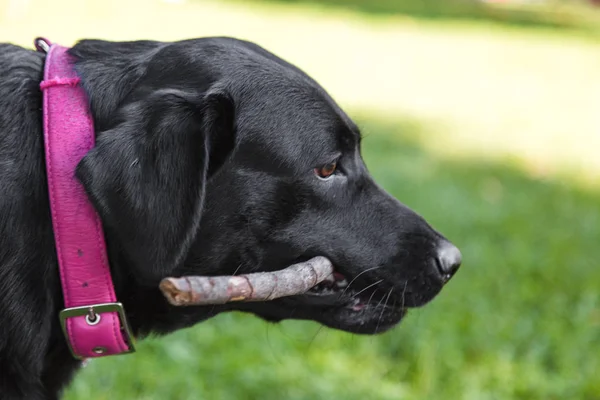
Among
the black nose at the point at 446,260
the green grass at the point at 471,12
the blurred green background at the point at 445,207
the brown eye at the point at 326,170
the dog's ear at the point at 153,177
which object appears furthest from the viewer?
the green grass at the point at 471,12

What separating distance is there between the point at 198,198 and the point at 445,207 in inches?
162

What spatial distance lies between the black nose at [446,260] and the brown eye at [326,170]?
48cm

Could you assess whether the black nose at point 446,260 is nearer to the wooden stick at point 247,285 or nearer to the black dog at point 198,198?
the black dog at point 198,198

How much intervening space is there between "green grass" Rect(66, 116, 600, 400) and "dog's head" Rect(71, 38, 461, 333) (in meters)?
0.67

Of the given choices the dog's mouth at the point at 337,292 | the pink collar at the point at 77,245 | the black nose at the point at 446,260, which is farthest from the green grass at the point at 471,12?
the pink collar at the point at 77,245

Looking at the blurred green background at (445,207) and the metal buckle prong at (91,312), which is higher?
the metal buckle prong at (91,312)

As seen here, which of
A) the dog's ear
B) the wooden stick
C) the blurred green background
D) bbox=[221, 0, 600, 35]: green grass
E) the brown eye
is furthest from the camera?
bbox=[221, 0, 600, 35]: green grass

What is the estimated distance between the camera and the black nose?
105 inches

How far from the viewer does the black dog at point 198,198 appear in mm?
2105

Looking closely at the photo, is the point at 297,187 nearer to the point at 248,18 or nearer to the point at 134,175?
the point at 134,175

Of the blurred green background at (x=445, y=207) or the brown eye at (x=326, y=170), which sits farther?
the blurred green background at (x=445, y=207)

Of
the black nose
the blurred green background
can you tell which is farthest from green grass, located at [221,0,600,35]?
the black nose

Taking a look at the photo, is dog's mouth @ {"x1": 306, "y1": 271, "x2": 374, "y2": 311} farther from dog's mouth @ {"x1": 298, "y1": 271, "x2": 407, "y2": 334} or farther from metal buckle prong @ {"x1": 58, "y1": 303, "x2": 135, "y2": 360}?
metal buckle prong @ {"x1": 58, "y1": 303, "x2": 135, "y2": 360}

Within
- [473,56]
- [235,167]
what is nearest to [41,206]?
[235,167]
